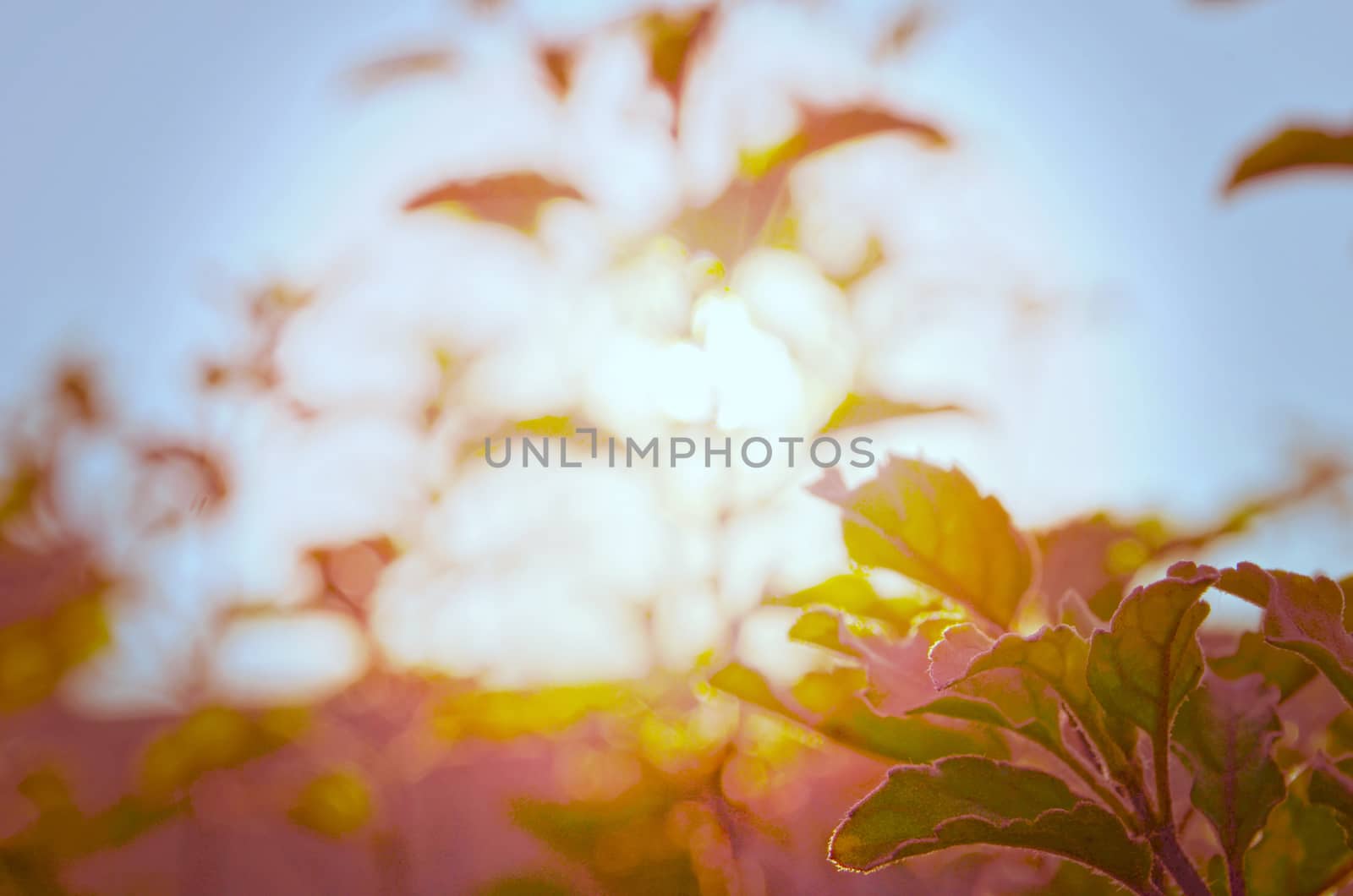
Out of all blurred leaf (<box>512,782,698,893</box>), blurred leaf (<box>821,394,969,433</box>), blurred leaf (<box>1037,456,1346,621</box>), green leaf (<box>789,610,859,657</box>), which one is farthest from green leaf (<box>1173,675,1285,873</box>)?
blurred leaf (<box>512,782,698,893</box>)

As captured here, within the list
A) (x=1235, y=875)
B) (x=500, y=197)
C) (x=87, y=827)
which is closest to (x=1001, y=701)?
(x=1235, y=875)

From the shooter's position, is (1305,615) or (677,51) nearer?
(1305,615)

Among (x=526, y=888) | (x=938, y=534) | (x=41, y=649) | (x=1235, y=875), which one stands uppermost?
(x=41, y=649)

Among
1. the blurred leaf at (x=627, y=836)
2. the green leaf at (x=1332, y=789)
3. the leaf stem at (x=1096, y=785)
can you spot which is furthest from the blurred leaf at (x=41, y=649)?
the green leaf at (x=1332, y=789)

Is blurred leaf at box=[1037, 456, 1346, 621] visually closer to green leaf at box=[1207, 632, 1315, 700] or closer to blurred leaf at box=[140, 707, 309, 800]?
green leaf at box=[1207, 632, 1315, 700]

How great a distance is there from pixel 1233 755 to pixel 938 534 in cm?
23

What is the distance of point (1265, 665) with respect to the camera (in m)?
0.69

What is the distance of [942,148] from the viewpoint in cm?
124

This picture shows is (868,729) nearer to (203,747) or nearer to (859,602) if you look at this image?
(859,602)

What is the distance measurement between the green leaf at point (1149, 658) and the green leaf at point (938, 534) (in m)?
0.14

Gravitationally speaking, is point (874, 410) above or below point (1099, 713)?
Answer: above

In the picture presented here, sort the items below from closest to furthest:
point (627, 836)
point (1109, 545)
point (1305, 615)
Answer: point (1305, 615), point (1109, 545), point (627, 836)

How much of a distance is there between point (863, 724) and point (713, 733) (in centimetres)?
89

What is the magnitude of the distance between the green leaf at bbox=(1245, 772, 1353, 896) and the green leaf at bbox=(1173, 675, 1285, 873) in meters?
0.08
